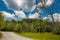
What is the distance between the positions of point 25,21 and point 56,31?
2076cm

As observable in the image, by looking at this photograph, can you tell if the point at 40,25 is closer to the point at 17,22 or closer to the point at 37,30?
the point at 37,30

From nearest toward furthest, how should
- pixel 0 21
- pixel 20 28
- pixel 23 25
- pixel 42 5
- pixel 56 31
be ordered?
pixel 42 5
pixel 0 21
pixel 56 31
pixel 20 28
pixel 23 25

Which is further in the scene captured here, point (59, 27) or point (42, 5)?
point (59, 27)

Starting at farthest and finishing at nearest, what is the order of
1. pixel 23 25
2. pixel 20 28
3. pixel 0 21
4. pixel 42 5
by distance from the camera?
pixel 23 25 → pixel 20 28 → pixel 0 21 → pixel 42 5

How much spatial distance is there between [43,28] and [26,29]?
21.3 feet

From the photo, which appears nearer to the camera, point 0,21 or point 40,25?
point 0,21

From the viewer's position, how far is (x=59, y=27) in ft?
144

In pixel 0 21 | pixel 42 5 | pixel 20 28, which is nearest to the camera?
pixel 42 5

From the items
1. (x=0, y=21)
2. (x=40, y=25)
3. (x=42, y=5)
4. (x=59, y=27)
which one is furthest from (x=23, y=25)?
(x=42, y=5)

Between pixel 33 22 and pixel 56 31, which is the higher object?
pixel 33 22

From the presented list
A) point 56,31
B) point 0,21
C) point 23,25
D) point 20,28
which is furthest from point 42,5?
point 23,25

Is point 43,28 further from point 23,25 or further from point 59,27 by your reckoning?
point 59,27

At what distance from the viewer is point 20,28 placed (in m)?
54.3

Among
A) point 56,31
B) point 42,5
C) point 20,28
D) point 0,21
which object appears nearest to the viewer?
point 42,5
